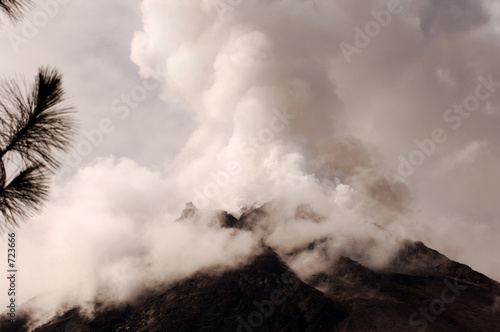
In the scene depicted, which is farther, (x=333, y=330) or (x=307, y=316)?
(x=307, y=316)

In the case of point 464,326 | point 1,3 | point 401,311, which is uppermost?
point 1,3

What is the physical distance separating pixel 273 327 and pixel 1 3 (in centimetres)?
21830

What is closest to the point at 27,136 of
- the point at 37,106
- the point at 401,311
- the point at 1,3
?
the point at 37,106

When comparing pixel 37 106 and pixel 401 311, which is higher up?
pixel 37 106

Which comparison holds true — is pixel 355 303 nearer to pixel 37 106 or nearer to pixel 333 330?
pixel 333 330

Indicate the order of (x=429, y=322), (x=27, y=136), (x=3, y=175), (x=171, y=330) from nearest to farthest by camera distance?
(x=3, y=175) → (x=27, y=136) → (x=429, y=322) → (x=171, y=330)

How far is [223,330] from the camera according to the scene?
645ft

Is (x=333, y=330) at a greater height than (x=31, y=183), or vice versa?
(x=31, y=183)

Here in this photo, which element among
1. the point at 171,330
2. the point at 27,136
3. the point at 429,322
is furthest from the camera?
the point at 171,330

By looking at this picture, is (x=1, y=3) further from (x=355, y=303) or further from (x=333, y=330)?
(x=355, y=303)

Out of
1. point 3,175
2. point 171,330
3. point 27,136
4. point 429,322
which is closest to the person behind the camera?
point 3,175

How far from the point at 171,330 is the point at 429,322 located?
153830mm

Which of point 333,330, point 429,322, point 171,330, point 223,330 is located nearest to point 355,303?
point 333,330

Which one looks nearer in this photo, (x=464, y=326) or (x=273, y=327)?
(x=464, y=326)
